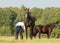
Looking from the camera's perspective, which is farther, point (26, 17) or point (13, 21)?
point (13, 21)

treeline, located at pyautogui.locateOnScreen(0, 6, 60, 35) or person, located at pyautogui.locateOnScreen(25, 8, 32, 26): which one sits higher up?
person, located at pyautogui.locateOnScreen(25, 8, 32, 26)

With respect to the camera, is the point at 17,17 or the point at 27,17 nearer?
the point at 27,17

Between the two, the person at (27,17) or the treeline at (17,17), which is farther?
the treeline at (17,17)

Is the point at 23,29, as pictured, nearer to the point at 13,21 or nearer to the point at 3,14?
the point at 13,21

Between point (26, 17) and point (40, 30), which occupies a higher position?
point (26, 17)

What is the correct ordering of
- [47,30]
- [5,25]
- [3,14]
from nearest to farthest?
1. [47,30]
2. [5,25]
3. [3,14]

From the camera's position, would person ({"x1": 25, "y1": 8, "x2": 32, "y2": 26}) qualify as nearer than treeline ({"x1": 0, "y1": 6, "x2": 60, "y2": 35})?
Yes

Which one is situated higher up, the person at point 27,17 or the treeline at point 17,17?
the person at point 27,17

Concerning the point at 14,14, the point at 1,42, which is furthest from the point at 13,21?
the point at 1,42

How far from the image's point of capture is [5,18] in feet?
142

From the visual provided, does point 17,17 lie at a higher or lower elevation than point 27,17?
lower

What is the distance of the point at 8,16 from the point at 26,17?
1009 inches

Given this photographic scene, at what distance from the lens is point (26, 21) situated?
57.7 ft

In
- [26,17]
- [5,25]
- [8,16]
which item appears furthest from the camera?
[8,16]
